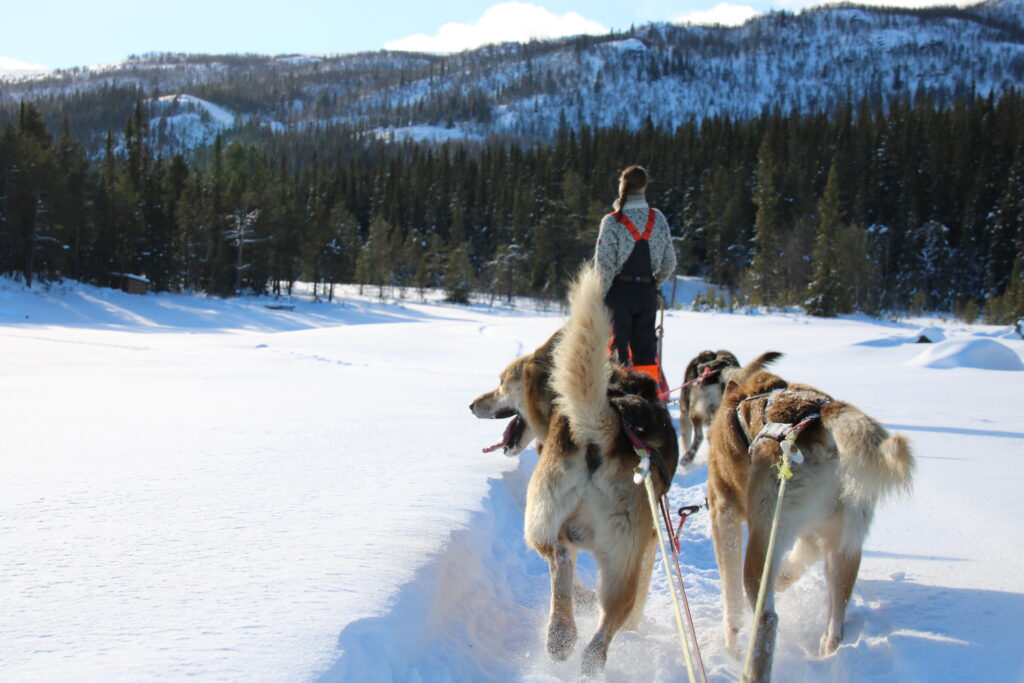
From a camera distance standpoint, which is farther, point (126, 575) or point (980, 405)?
point (980, 405)

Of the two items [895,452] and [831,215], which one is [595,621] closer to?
[895,452]

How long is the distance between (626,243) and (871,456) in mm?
3232

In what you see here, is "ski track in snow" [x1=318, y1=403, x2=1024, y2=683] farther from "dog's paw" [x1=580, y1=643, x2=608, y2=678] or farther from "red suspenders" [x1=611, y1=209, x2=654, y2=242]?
"red suspenders" [x1=611, y1=209, x2=654, y2=242]

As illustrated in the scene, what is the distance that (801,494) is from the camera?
2.42m

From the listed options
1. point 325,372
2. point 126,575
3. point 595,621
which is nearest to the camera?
point 126,575

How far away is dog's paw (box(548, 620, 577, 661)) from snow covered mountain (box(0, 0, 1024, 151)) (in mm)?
136803

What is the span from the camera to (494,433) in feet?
18.4

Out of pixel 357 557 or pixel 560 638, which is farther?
pixel 357 557

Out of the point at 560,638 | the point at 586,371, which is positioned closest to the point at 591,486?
the point at 586,371

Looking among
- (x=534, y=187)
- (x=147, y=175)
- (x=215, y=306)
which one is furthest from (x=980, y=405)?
(x=534, y=187)

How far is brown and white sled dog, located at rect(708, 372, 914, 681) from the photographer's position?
7.38 feet

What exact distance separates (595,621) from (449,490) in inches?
44.9

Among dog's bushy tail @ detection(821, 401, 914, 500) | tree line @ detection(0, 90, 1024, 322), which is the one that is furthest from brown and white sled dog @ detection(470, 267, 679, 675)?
tree line @ detection(0, 90, 1024, 322)

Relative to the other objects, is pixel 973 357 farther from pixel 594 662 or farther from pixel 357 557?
pixel 357 557
